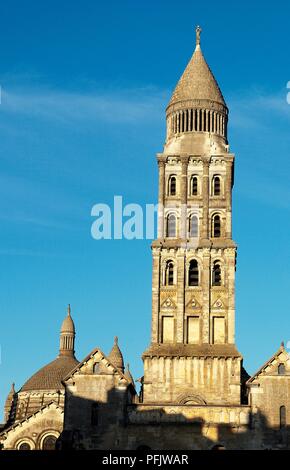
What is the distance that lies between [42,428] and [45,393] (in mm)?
15272

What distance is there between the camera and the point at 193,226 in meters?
78.9

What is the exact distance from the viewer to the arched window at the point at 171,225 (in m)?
78.7

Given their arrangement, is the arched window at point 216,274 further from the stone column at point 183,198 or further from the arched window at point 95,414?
the arched window at point 95,414

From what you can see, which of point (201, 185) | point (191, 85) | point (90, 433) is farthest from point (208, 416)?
point (191, 85)

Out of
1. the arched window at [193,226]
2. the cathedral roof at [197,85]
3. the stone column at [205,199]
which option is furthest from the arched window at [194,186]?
the cathedral roof at [197,85]

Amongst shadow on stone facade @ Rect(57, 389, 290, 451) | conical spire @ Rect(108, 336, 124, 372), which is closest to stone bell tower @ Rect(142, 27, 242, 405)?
shadow on stone facade @ Rect(57, 389, 290, 451)

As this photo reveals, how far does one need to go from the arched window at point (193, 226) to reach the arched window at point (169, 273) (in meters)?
3.10

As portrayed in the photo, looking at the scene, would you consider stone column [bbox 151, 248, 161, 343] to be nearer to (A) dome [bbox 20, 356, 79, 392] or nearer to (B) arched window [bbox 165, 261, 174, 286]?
(B) arched window [bbox 165, 261, 174, 286]

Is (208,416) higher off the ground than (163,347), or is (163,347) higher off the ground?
(163,347)

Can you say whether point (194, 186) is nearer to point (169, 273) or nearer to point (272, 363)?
point (169, 273)

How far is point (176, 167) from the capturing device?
80438 millimetres

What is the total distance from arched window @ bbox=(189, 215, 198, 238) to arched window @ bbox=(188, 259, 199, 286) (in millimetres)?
2407

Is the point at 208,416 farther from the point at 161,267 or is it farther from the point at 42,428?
the point at 42,428

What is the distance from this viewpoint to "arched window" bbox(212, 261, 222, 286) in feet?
252
